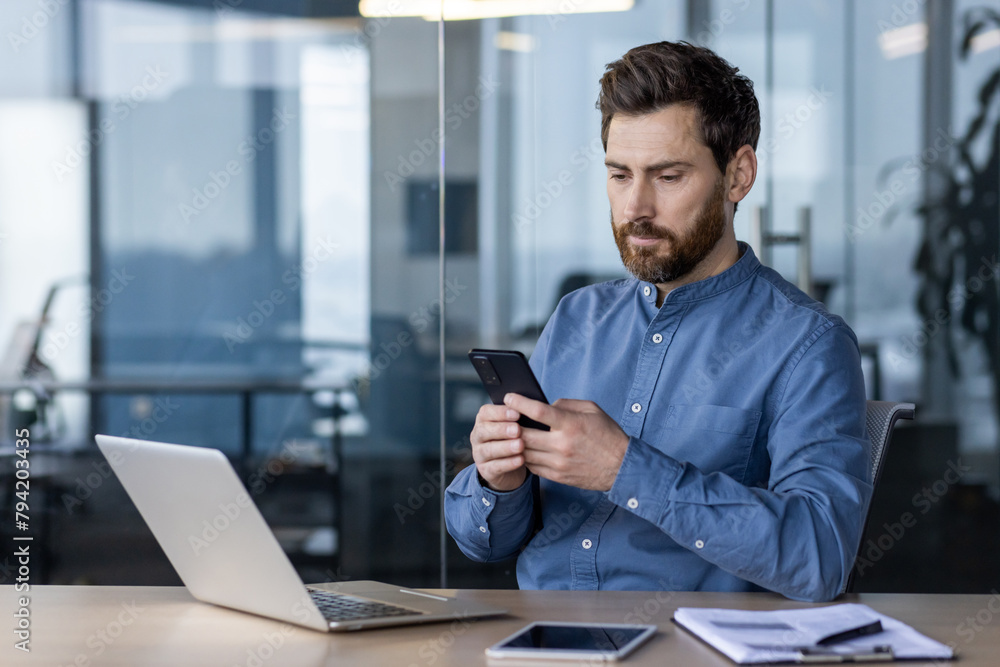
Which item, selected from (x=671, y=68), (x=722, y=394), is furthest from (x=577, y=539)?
(x=671, y=68)

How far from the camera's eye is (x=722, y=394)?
157 centimetres

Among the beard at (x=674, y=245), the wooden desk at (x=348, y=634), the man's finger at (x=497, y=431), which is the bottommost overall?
the wooden desk at (x=348, y=634)

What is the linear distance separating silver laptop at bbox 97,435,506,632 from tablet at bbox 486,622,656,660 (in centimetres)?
11

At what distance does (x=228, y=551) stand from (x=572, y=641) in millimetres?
417

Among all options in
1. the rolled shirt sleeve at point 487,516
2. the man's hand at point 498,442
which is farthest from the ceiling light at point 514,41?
the man's hand at point 498,442

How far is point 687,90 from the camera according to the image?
5.35ft

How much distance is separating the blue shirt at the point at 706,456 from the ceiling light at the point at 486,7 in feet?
5.42

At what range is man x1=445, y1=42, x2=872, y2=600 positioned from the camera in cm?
134

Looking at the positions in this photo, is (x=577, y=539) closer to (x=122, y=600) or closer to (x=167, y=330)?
(x=122, y=600)

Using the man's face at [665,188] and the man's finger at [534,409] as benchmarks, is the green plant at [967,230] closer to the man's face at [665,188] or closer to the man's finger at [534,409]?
the man's face at [665,188]

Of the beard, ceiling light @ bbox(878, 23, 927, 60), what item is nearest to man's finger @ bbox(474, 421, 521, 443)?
the beard

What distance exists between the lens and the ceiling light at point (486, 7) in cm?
316

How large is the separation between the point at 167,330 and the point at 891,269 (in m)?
2.38

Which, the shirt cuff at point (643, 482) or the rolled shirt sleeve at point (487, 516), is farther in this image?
the rolled shirt sleeve at point (487, 516)
